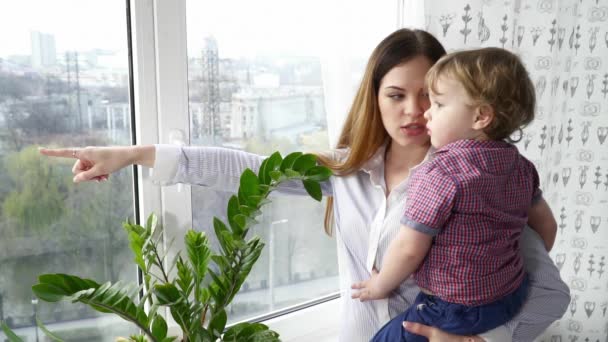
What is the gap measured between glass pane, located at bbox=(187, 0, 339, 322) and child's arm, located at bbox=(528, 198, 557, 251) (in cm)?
73

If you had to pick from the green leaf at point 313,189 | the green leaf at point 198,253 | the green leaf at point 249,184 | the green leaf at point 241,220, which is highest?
the green leaf at point 249,184

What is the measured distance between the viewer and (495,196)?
114 centimetres

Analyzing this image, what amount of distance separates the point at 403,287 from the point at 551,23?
1119 mm

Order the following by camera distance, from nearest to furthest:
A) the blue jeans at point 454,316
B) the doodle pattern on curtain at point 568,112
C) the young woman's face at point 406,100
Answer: the blue jeans at point 454,316 → the young woman's face at point 406,100 → the doodle pattern on curtain at point 568,112

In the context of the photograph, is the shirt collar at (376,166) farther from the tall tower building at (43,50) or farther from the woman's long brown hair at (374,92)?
the tall tower building at (43,50)

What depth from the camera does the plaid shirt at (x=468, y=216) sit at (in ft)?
3.61

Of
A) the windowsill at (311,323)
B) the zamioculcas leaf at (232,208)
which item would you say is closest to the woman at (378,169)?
the zamioculcas leaf at (232,208)

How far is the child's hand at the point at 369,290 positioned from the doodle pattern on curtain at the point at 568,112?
2.98 ft

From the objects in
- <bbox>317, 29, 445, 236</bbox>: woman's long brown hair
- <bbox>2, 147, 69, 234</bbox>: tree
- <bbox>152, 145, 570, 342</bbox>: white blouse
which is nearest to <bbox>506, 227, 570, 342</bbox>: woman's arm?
<bbox>152, 145, 570, 342</bbox>: white blouse

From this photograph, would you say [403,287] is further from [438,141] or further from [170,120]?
[170,120]

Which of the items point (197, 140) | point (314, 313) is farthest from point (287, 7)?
point (314, 313)

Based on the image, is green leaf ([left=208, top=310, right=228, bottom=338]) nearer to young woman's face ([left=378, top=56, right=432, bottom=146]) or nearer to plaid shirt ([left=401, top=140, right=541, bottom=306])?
plaid shirt ([left=401, top=140, right=541, bottom=306])

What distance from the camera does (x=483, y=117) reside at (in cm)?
117

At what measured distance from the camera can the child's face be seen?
45.9 inches
